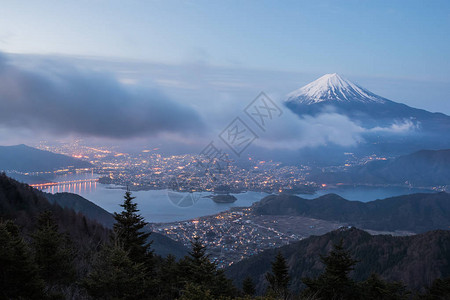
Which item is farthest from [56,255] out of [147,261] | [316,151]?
[316,151]

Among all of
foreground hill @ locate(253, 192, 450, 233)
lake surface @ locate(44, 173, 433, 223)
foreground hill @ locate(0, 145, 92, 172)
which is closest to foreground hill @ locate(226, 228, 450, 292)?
lake surface @ locate(44, 173, 433, 223)

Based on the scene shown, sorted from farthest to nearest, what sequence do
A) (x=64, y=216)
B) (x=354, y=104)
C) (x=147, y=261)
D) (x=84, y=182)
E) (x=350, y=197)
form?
(x=354, y=104) < (x=350, y=197) < (x=84, y=182) < (x=64, y=216) < (x=147, y=261)

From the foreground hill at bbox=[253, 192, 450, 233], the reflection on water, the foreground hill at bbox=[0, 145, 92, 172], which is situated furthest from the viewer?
the foreground hill at bbox=[0, 145, 92, 172]

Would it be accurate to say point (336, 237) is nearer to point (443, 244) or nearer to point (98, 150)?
point (443, 244)

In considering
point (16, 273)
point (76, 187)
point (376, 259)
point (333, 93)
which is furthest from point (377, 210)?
point (333, 93)

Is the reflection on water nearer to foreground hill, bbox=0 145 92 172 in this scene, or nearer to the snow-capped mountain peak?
foreground hill, bbox=0 145 92 172

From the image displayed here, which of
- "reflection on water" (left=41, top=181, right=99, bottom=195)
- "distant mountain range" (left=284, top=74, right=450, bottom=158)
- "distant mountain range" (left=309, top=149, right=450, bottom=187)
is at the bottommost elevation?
"reflection on water" (left=41, top=181, right=99, bottom=195)

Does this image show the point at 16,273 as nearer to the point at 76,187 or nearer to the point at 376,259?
the point at 376,259
